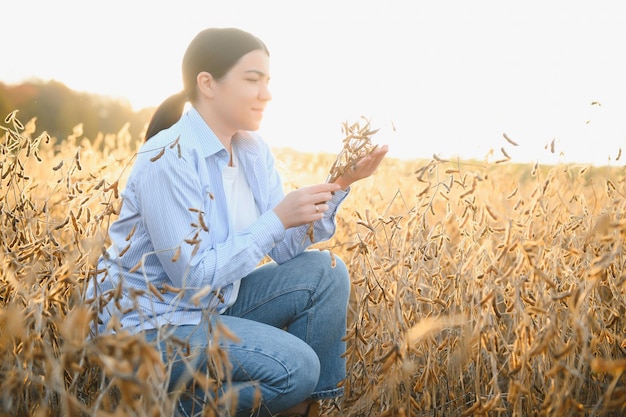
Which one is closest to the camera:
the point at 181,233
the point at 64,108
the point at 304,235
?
the point at 181,233

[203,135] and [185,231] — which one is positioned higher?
[203,135]

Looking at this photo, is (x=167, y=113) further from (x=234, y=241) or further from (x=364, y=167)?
(x=364, y=167)

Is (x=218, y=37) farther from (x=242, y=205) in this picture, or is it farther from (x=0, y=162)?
(x=0, y=162)

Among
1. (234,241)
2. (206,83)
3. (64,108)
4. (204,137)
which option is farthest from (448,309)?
(64,108)

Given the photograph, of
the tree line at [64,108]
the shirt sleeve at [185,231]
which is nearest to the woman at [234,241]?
the shirt sleeve at [185,231]

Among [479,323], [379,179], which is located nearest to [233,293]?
[479,323]

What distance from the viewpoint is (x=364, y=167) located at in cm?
193

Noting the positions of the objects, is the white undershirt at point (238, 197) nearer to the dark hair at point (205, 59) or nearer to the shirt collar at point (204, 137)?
the shirt collar at point (204, 137)

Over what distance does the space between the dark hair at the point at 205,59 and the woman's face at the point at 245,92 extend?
0.08 ft

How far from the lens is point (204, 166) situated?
1914mm

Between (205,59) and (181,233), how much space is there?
0.61m

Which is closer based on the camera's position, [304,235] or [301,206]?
[301,206]

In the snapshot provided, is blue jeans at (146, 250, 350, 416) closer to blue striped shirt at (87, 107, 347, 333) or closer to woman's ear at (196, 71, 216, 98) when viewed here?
blue striped shirt at (87, 107, 347, 333)

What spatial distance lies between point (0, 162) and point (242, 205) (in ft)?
2.75
